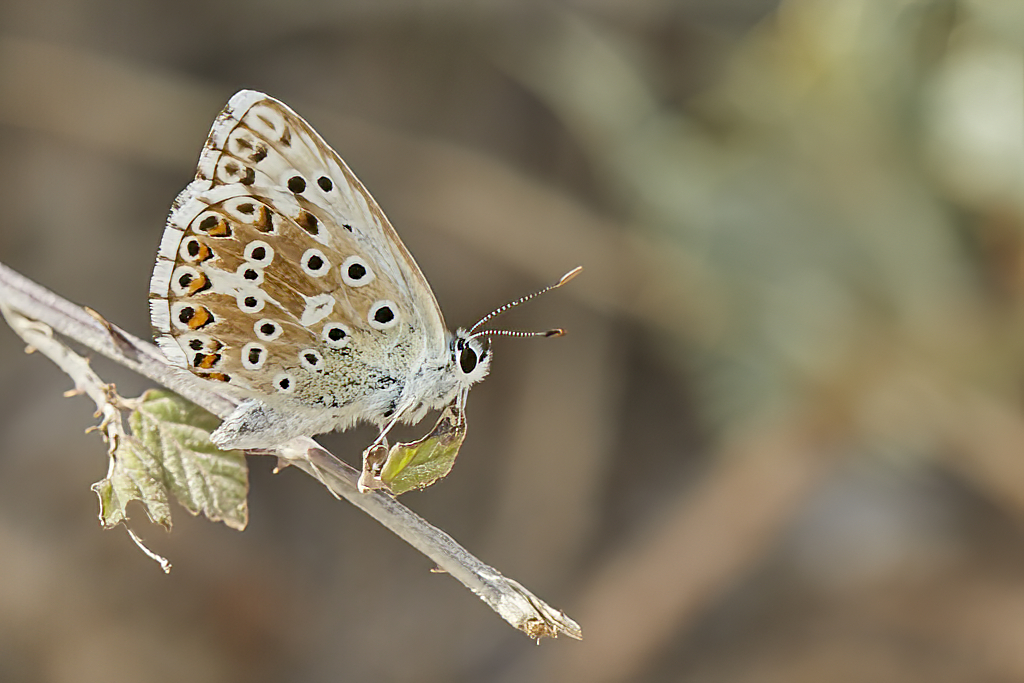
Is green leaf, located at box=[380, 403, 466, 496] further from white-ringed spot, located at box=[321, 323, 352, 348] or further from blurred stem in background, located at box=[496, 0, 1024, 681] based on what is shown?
blurred stem in background, located at box=[496, 0, 1024, 681]

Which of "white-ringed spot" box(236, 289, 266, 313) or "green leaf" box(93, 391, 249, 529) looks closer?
"green leaf" box(93, 391, 249, 529)

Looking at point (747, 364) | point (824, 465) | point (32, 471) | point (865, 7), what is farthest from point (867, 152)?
point (32, 471)

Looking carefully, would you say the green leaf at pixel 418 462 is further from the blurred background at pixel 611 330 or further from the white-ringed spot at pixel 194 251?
the blurred background at pixel 611 330

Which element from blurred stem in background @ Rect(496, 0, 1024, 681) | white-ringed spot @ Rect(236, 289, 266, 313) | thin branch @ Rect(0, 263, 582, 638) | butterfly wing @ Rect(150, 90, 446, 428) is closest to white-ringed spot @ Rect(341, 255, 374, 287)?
butterfly wing @ Rect(150, 90, 446, 428)

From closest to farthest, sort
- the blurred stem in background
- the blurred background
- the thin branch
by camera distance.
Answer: the thin branch < the blurred stem in background < the blurred background

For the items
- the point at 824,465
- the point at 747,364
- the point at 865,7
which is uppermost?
the point at 865,7

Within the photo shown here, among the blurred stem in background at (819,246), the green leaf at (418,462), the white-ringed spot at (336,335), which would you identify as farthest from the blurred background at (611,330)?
the green leaf at (418,462)

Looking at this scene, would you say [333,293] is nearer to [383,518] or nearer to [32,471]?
[383,518]
